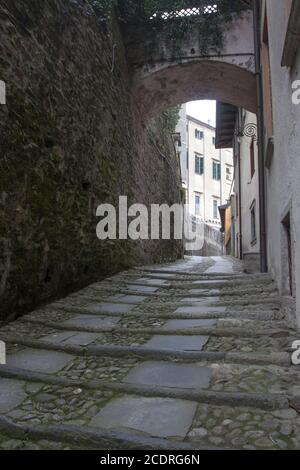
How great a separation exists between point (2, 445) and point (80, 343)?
1.30m

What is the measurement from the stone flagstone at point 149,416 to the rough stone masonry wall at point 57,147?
1910mm

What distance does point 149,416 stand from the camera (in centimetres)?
199

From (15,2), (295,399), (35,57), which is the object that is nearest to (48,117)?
(35,57)

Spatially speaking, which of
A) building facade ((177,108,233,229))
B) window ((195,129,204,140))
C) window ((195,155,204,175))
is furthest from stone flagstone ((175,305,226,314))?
window ((195,129,204,140))

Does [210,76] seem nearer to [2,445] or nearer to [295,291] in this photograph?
[295,291]

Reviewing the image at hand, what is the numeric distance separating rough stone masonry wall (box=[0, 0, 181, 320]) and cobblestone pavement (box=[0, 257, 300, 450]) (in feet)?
2.08

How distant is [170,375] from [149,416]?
51 centimetres

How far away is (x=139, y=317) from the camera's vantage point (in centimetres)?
386

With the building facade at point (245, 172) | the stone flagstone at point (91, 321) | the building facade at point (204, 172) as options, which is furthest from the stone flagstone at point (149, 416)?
the building facade at point (204, 172)

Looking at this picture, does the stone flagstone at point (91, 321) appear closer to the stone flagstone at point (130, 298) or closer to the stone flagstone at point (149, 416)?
the stone flagstone at point (130, 298)

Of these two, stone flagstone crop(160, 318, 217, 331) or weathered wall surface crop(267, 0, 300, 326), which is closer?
weathered wall surface crop(267, 0, 300, 326)

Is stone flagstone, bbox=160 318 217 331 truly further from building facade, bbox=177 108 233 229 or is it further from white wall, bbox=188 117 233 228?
white wall, bbox=188 117 233 228

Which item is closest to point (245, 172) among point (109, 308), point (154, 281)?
point (154, 281)

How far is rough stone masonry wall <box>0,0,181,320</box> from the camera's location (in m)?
3.76
